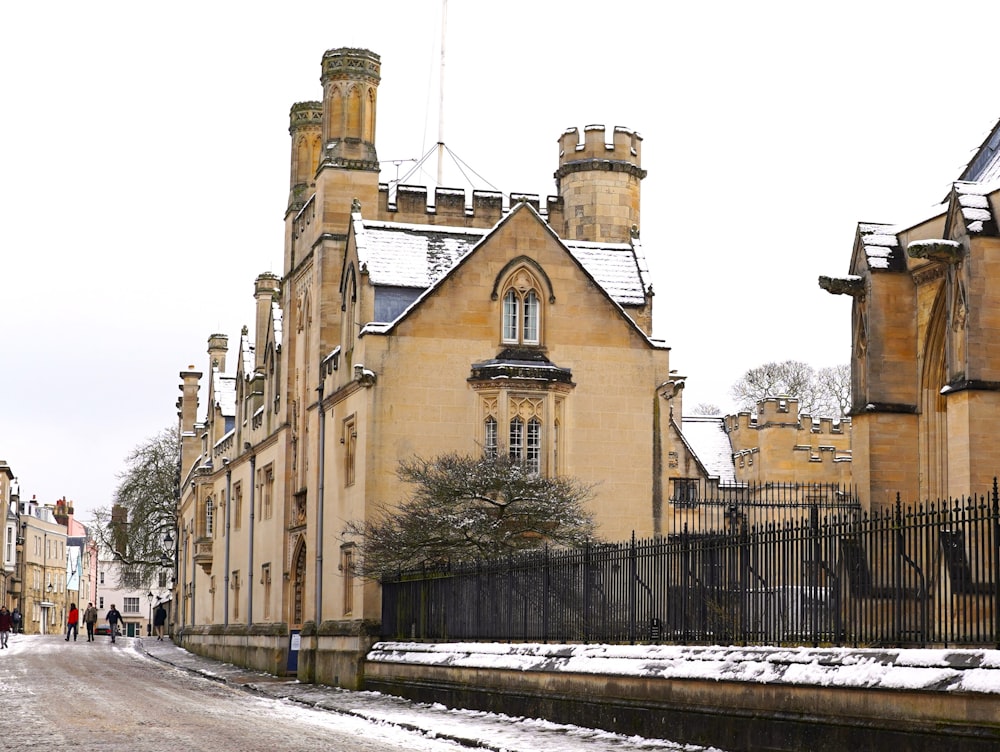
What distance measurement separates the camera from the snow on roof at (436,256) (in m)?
34.2

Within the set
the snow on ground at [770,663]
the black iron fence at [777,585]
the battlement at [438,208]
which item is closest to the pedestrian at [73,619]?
the battlement at [438,208]

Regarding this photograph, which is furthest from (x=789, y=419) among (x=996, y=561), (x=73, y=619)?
(x=996, y=561)

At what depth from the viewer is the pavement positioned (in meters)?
17.9

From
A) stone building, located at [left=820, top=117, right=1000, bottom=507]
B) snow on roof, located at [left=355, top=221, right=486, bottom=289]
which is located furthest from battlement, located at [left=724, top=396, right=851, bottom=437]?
stone building, located at [left=820, top=117, right=1000, bottom=507]

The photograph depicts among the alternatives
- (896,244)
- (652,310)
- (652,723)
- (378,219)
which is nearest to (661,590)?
(652,723)

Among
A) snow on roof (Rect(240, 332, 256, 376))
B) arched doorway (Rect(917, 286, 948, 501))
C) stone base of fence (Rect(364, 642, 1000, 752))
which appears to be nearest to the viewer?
stone base of fence (Rect(364, 642, 1000, 752))

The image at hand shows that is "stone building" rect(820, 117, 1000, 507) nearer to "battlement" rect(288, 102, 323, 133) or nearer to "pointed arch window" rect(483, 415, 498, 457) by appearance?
"pointed arch window" rect(483, 415, 498, 457)

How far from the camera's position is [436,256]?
35.1 m

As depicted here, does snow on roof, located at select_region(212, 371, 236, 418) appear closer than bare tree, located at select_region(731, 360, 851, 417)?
Yes

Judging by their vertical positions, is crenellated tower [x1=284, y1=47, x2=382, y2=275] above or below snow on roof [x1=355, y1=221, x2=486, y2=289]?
above

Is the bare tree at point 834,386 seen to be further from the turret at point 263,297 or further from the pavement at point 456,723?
the pavement at point 456,723

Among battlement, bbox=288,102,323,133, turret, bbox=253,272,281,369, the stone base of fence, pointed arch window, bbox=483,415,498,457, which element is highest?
battlement, bbox=288,102,323,133

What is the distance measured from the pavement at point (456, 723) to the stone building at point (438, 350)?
6.92 ft

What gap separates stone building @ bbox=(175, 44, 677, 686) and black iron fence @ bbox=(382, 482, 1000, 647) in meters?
7.80
